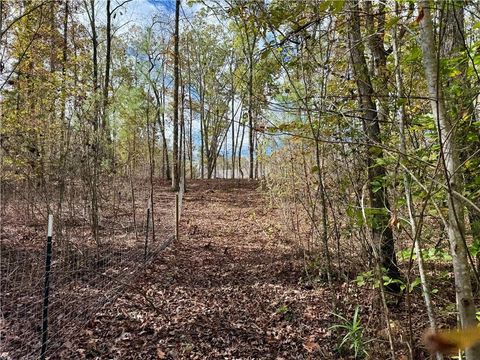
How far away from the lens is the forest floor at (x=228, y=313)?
3012 millimetres

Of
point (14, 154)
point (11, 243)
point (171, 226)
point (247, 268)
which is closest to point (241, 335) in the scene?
point (247, 268)

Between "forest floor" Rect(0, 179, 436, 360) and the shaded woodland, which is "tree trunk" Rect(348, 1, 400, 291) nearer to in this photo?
the shaded woodland

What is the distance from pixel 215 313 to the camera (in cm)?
376

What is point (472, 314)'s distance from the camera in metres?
1.19

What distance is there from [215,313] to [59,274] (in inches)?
79.6

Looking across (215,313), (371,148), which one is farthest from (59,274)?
(371,148)

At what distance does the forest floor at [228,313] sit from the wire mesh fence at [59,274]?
0.16 meters

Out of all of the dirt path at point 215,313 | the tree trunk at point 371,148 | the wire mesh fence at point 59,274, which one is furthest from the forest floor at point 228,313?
the tree trunk at point 371,148

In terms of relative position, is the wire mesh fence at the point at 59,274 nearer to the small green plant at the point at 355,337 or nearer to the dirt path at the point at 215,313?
the dirt path at the point at 215,313

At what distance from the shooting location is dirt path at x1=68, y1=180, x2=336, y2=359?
3053 mm

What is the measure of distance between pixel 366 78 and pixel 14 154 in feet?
13.6

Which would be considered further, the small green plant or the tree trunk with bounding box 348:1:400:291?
the small green plant

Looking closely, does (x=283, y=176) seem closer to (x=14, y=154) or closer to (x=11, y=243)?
(x=14, y=154)

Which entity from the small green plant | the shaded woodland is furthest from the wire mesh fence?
the small green plant
